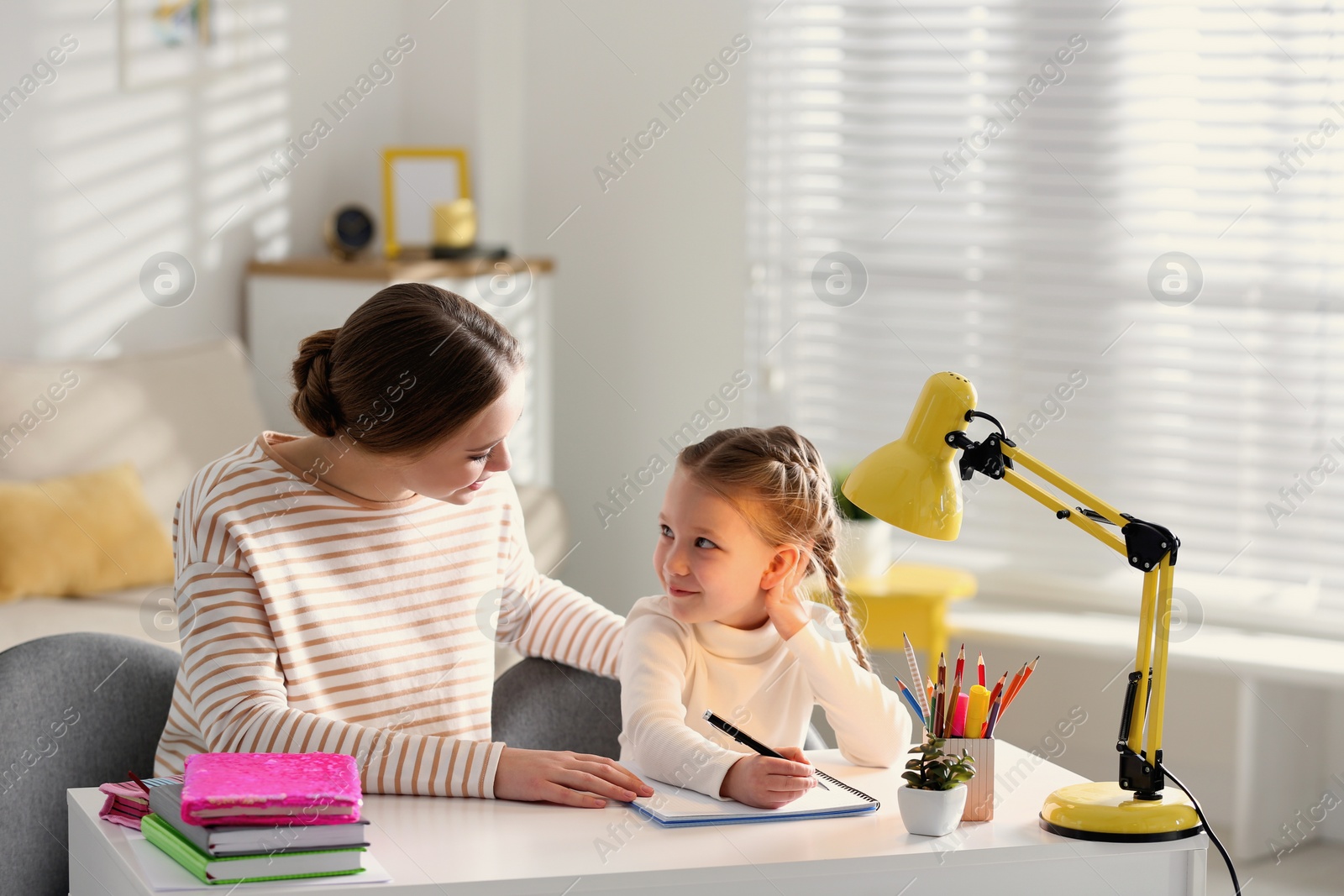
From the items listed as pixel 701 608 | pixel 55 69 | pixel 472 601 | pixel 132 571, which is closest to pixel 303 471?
pixel 472 601

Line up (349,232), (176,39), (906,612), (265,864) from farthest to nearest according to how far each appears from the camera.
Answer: (349,232) → (176,39) → (906,612) → (265,864)

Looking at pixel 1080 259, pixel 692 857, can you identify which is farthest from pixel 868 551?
pixel 692 857

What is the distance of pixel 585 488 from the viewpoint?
4.16 meters

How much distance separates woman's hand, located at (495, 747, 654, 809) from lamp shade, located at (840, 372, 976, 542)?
346 millimetres

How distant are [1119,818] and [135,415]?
251 centimetres

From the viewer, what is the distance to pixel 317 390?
1644mm

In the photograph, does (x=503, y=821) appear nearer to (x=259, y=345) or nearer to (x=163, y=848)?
(x=163, y=848)

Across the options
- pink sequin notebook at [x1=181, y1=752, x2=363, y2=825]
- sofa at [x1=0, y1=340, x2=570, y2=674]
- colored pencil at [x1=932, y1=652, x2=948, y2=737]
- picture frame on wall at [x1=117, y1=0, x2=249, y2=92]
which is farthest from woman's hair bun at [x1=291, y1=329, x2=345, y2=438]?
picture frame on wall at [x1=117, y1=0, x2=249, y2=92]

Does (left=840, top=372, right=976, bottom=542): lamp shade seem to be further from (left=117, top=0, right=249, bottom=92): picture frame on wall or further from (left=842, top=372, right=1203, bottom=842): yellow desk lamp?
(left=117, top=0, right=249, bottom=92): picture frame on wall

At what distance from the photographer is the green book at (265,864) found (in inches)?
46.8

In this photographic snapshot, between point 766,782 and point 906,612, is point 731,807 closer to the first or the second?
point 766,782

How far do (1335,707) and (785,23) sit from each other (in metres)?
2.03

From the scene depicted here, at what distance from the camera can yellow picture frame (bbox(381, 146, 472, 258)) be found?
3.91 metres

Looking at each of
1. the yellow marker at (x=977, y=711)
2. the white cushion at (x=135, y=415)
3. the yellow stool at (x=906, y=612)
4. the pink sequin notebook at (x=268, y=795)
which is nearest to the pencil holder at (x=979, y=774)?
the yellow marker at (x=977, y=711)
